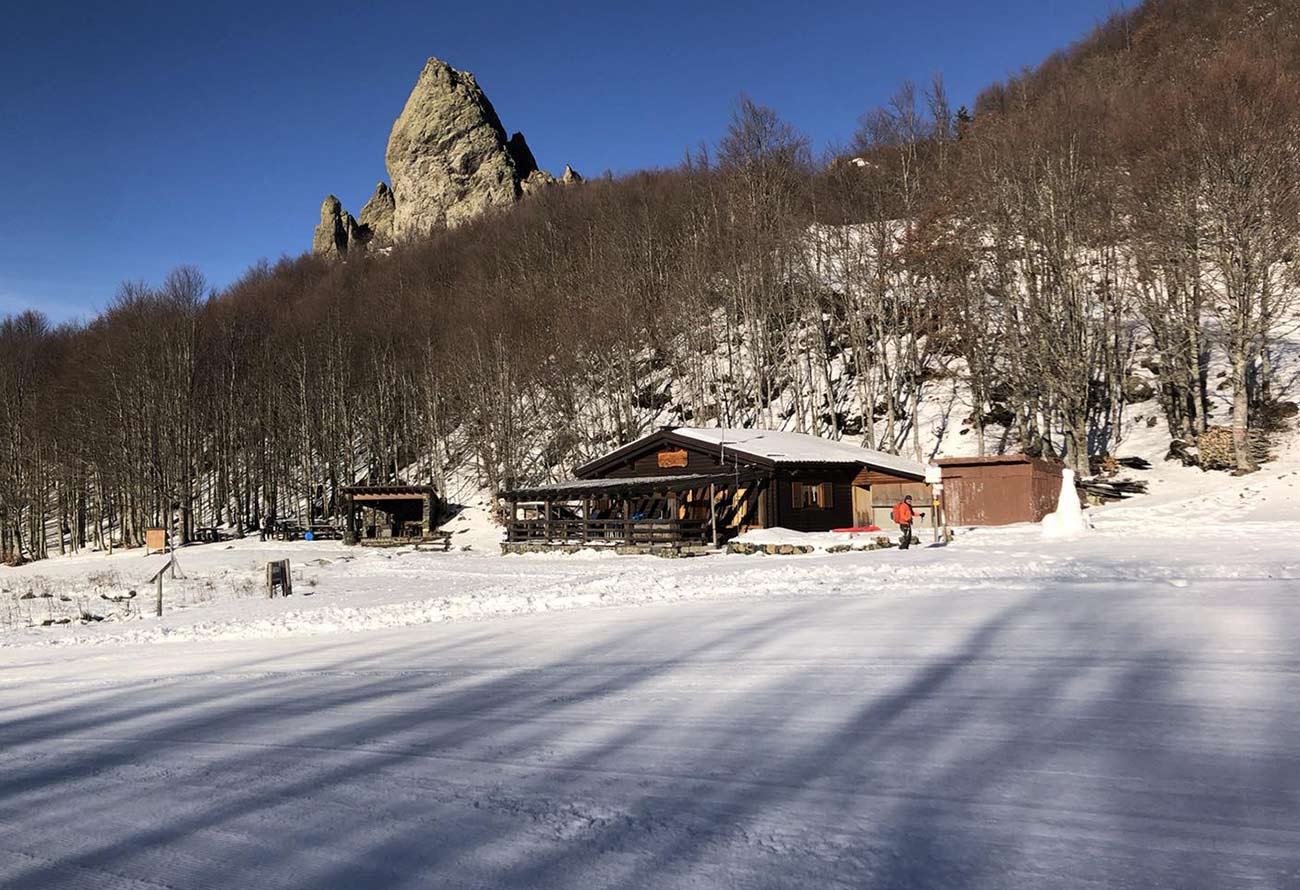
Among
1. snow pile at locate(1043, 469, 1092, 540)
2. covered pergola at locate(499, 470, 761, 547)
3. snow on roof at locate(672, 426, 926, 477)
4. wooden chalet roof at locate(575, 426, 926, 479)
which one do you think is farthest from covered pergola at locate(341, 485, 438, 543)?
snow pile at locate(1043, 469, 1092, 540)

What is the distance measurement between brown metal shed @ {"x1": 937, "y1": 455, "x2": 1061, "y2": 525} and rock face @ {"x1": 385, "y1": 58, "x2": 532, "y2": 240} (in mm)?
80122

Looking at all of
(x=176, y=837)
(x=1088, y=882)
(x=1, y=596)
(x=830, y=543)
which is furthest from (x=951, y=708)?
(x=1, y=596)

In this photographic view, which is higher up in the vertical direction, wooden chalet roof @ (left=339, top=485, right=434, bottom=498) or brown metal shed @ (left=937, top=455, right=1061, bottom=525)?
wooden chalet roof @ (left=339, top=485, right=434, bottom=498)

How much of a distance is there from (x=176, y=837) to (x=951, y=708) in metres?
4.41

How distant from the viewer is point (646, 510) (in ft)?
116

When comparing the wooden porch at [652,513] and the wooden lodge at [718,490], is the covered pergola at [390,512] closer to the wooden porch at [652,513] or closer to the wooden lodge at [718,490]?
the wooden porch at [652,513]

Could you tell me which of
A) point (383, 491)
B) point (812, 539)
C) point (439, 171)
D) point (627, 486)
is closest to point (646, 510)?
point (627, 486)

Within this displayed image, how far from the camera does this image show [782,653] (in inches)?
305

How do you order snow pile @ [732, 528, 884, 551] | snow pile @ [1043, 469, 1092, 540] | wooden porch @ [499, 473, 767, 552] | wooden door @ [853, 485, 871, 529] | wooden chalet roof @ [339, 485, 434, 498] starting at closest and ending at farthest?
snow pile @ [1043, 469, 1092, 540]
snow pile @ [732, 528, 884, 551]
wooden porch @ [499, 473, 767, 552]
wooden door @ [853, 485, 871, 529]
wooden chalet roof @ [339, 485, 434, 498]

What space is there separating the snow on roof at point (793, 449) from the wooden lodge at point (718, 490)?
7 cm

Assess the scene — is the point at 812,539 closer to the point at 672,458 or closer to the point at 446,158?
the point at 672,458

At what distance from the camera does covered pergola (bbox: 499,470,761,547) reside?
95.6 ft

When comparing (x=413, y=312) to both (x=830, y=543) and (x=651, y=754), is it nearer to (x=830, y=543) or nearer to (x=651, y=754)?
(x=830, y=543)

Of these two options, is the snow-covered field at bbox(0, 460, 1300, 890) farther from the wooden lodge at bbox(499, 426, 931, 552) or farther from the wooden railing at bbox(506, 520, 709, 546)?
the wooden lodge at bbox(499, 426, 931, 552)
